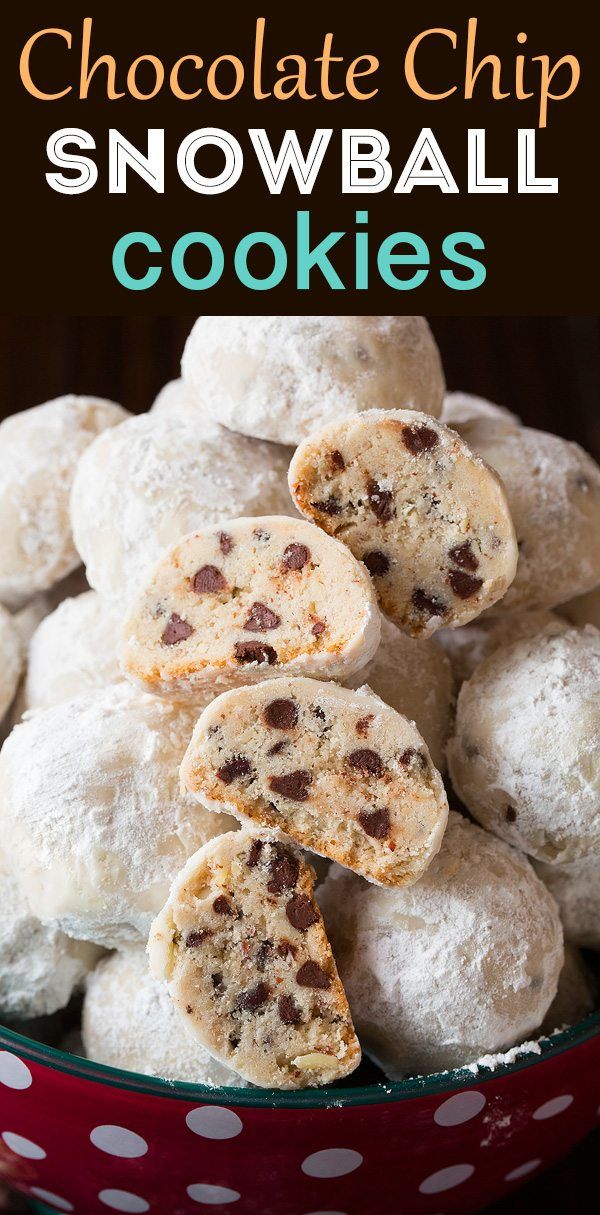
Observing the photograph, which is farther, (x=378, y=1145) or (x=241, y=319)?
(x=241, y=319)

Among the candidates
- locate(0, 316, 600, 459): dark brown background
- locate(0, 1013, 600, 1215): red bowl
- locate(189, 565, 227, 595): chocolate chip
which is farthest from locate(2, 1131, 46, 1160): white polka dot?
locate(0, 316, 600, 459): dark brown background

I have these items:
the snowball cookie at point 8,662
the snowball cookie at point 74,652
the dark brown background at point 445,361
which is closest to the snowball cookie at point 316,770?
the snowball cookie at point 74,652

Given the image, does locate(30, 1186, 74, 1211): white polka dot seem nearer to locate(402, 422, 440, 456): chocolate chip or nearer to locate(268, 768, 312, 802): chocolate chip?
locate(268, 768, 312, 802): chocolate chip

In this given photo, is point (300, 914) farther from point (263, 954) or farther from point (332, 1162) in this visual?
point (332, 1162)

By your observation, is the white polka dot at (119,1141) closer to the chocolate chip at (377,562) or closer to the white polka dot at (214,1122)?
the white polka dot at (214,1122)

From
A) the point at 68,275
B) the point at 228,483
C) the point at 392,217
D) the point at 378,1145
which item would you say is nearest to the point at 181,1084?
the point at 378,1145

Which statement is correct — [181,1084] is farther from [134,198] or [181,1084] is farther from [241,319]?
[134,198]
